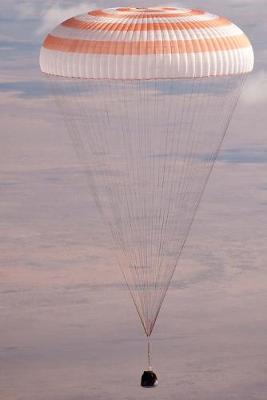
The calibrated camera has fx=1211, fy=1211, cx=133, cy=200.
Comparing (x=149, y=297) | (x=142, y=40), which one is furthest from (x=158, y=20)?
(x=149, y=297)

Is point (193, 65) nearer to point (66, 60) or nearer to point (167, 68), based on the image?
point (167, 68)

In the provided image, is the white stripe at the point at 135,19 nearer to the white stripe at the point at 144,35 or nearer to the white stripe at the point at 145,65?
the white stripe at the point at 144,35

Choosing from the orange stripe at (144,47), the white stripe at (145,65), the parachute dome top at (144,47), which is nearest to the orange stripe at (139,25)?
the parachute dome top at (144,47)

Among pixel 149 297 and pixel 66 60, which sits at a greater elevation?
pixel 66 60

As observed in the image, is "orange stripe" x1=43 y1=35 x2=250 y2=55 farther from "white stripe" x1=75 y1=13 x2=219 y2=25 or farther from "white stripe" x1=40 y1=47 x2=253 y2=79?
"white stripe" x1=75 y1=13 x2=219 y2=25

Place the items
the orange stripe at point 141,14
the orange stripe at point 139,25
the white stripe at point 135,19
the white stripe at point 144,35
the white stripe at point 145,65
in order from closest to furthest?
the white stripe at point 145,65 < the white stripe at point 144,35 < the orange stripe at point 139,25 < the white stripe at point 135,19 < the orange stripe at point 141,14

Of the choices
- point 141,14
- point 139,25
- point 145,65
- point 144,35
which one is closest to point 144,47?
point 144,35

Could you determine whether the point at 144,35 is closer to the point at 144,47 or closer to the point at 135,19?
the point at 144,47

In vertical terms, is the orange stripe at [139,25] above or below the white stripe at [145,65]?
above
